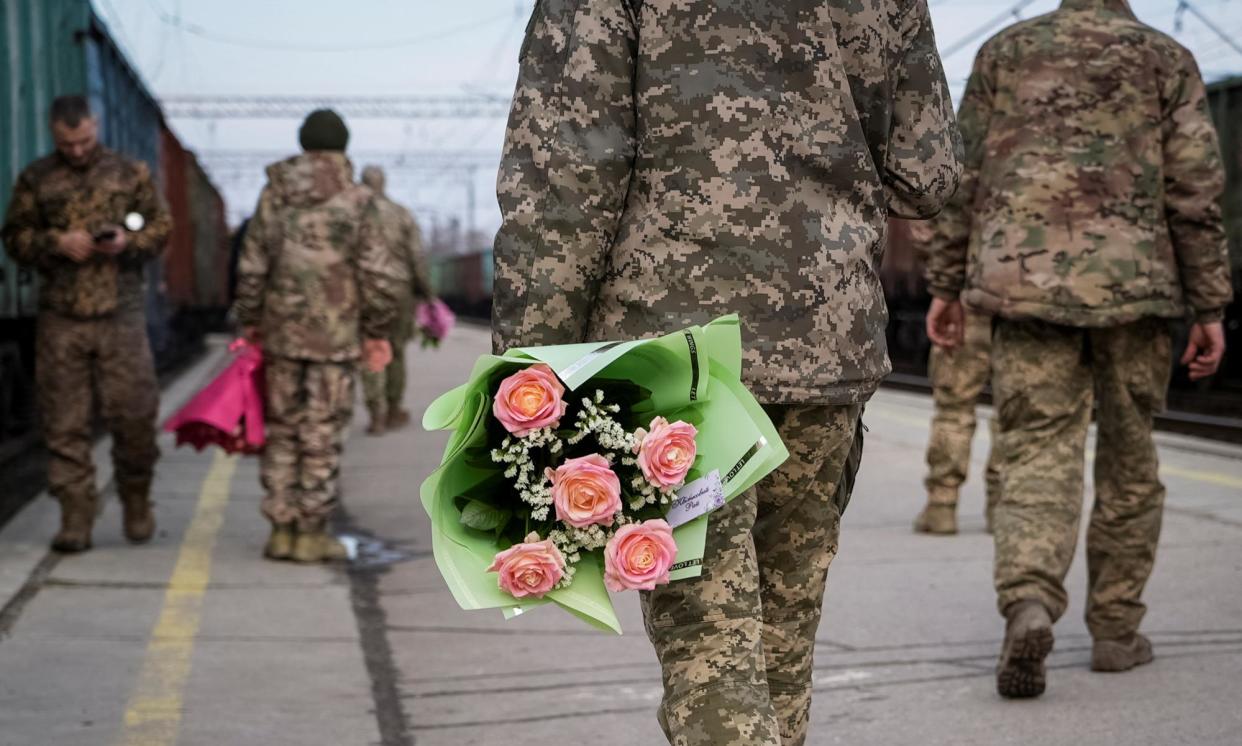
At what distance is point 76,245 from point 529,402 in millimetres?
5287

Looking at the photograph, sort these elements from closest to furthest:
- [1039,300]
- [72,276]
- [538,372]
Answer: [538,372] < [1039,300] < [72,276]

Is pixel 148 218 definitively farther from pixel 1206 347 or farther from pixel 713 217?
pixel 713 217

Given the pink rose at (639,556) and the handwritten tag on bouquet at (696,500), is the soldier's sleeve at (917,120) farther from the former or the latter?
the pink rose at (639,556)

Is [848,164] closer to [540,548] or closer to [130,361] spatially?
[540,548]

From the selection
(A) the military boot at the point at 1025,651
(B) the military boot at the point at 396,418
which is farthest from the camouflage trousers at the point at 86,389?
(B) the military boot at the point at 396,418

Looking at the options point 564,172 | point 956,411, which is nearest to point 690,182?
point 564,172

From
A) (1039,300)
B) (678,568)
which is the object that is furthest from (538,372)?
(1039,300)

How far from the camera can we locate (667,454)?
251cm

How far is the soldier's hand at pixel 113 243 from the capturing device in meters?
7.26

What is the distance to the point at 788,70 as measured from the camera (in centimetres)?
285

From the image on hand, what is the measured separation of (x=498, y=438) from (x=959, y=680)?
2.81 metres

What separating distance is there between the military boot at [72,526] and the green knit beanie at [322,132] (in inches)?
71.9

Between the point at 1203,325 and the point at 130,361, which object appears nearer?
the point at 1203,325

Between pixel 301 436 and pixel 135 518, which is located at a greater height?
pixel 301 436
